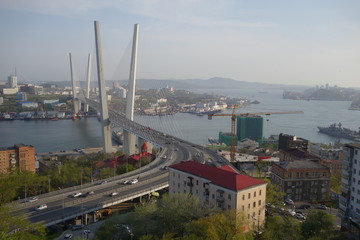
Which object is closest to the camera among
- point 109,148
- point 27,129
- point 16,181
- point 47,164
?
point 16,181

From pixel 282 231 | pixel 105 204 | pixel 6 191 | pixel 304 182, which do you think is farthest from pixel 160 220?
pixel 304 182

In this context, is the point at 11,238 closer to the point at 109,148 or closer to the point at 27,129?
the point at 109,148

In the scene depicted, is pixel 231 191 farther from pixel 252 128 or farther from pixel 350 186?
pixel 252 128

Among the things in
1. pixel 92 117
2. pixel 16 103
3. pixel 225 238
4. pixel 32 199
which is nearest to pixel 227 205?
pixel 225 238

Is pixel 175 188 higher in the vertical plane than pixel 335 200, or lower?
higher

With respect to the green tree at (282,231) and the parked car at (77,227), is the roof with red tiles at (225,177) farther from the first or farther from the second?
the parked car at (77,227)

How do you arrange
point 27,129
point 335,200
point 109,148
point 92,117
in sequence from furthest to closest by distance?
point 92,117
point 27,129
point 109,148
point 335,200

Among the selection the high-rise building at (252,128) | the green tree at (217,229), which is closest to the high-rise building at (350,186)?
the green tree at (217,229)
